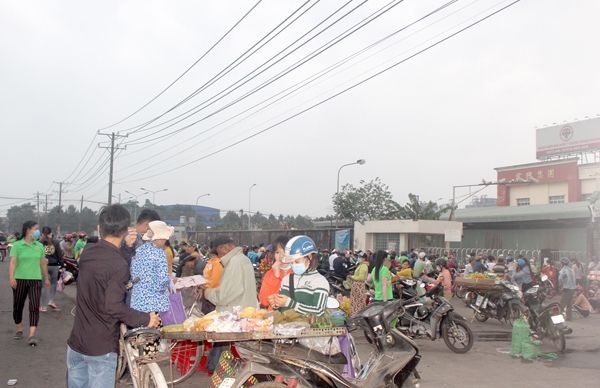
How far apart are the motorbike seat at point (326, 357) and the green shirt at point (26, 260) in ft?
18.0

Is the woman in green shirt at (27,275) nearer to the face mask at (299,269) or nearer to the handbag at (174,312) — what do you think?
the handbag at (174,312)

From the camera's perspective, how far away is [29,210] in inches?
3935

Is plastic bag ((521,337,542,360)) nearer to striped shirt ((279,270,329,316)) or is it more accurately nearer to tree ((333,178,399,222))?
striped shirt ((279,270,329,316))

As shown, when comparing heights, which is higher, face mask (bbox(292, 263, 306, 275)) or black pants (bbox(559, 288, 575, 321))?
face mask (bbox(292, 263, 306, 275))

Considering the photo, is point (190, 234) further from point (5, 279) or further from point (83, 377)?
point (83, 377)

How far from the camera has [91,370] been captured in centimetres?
365

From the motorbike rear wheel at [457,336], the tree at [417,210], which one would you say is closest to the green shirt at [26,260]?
the motorbike rear wheel at [457,336]

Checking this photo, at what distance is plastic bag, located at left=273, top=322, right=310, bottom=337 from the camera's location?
4082mm

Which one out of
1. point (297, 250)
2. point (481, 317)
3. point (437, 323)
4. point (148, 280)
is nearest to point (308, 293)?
point (297, 250)

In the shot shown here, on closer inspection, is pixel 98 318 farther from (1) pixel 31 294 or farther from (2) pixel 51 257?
(2) pixel 51 257

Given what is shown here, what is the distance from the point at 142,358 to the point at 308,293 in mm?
1482

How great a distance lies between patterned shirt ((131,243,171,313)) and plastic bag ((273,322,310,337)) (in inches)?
48.7

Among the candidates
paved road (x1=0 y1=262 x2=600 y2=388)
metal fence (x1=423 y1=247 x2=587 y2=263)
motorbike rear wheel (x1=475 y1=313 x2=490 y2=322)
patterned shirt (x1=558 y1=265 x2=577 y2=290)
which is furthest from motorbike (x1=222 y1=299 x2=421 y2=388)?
metal fence (x1=423 y1=247 x2=587 y2=263)

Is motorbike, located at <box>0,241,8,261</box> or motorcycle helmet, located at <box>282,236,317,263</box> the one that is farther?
motorbike, located at <box>0,241,8,261</box>
